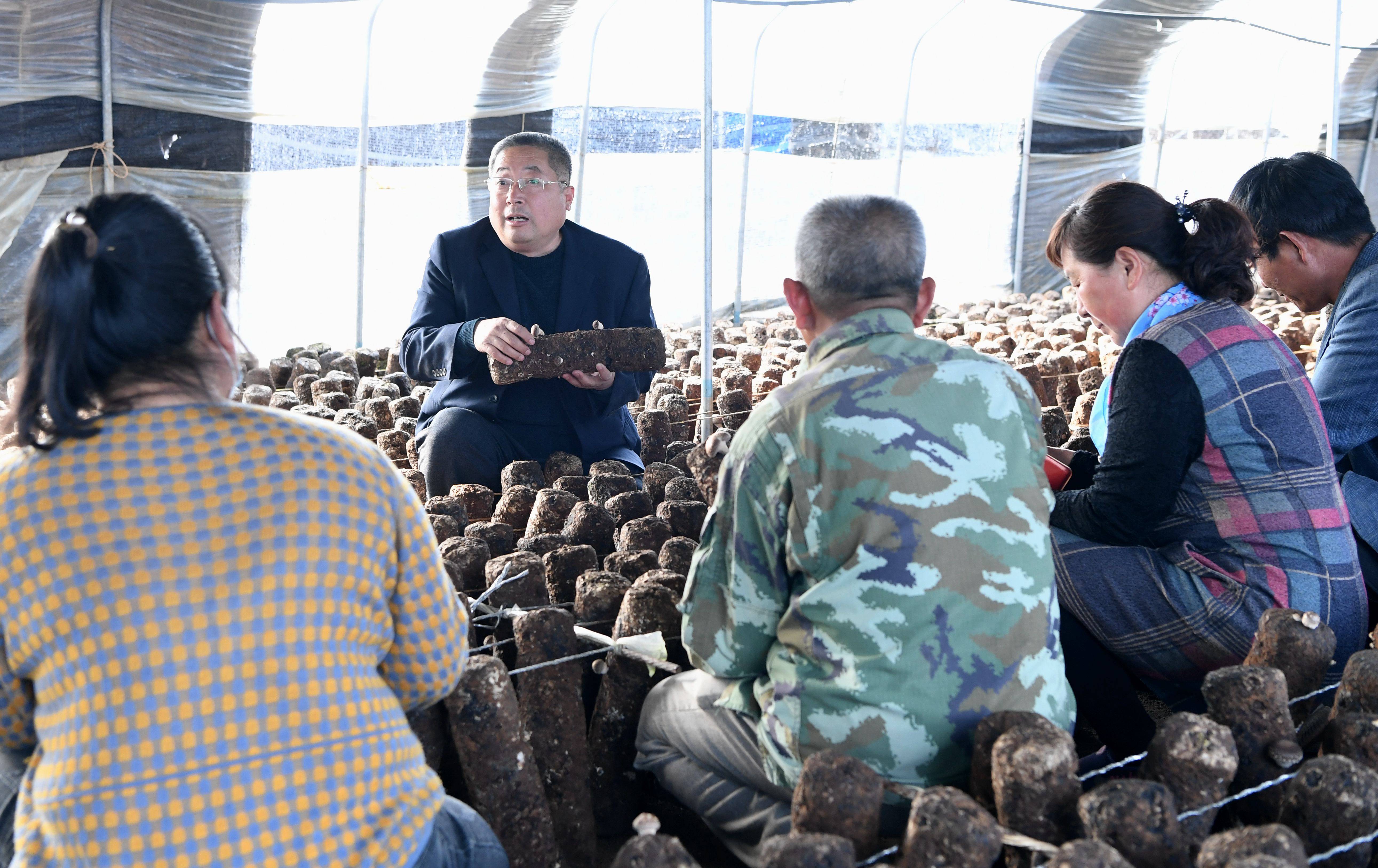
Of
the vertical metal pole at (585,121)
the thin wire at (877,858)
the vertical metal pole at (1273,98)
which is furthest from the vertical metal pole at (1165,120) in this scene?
the thin wire at (877,858)

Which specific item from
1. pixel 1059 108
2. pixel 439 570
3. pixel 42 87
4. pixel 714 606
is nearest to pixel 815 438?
pixel 714 606

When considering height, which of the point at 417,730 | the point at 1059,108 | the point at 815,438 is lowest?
the point at 417,730

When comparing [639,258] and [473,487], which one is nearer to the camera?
[473,487]

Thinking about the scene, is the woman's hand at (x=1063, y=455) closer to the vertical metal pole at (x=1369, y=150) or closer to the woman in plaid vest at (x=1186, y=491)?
the woman in plaid vest at (x=1186, y=491)

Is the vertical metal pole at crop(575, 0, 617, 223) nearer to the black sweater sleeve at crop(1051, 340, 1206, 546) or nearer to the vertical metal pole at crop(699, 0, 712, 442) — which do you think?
the vertical metal pole at crop(699, 0, 712, 442)

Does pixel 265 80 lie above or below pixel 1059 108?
below

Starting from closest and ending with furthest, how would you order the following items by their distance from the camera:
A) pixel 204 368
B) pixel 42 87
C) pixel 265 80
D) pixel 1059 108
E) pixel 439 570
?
pixel 204 368 < pixel 439 570 < pixel 42 87 < pixel 265 80 < pixel 1059 108

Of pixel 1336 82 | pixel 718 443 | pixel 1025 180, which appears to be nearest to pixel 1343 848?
pixel 718 443

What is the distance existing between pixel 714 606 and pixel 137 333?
37.6 inches

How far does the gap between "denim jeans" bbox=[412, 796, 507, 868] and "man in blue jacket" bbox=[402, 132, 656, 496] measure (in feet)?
6.90

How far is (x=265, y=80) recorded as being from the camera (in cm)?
655

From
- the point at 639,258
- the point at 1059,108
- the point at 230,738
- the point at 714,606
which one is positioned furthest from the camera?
the point at 1059,108

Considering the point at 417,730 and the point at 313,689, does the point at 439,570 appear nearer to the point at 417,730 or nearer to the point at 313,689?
the point at 313,689

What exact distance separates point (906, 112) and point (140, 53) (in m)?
6.55
